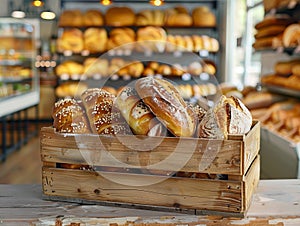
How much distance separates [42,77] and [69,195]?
780cm

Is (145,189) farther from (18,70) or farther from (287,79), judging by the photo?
(18,70)

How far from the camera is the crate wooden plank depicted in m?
0.94

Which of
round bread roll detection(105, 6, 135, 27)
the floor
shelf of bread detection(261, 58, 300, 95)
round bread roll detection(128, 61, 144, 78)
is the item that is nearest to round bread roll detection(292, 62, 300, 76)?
shelf of bread detection(261, 58, 300, 95)

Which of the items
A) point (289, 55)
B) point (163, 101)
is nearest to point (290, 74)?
point (289, 55)

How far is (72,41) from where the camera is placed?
598cm

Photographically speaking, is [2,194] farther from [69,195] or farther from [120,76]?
[120,76]

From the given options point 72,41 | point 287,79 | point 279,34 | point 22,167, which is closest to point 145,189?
point 287,79

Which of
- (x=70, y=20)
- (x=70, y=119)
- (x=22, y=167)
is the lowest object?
(x=22, y=167)

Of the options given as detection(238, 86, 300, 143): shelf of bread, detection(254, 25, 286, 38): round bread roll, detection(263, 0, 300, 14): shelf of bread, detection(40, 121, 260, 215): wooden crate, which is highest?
detection(263, 0, 300, 14): shelf of bread

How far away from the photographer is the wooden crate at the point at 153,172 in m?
0.95

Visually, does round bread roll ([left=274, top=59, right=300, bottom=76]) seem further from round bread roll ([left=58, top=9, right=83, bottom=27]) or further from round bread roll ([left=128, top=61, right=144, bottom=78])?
round bread roll ([left=58, top=9, right=83, bottom=27])

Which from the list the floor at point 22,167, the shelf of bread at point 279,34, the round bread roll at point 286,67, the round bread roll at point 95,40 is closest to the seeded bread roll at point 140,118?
the shelf of bread at point 279,34

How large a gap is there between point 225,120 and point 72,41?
524 cm

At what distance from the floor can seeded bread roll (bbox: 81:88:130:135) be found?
3382 mm
